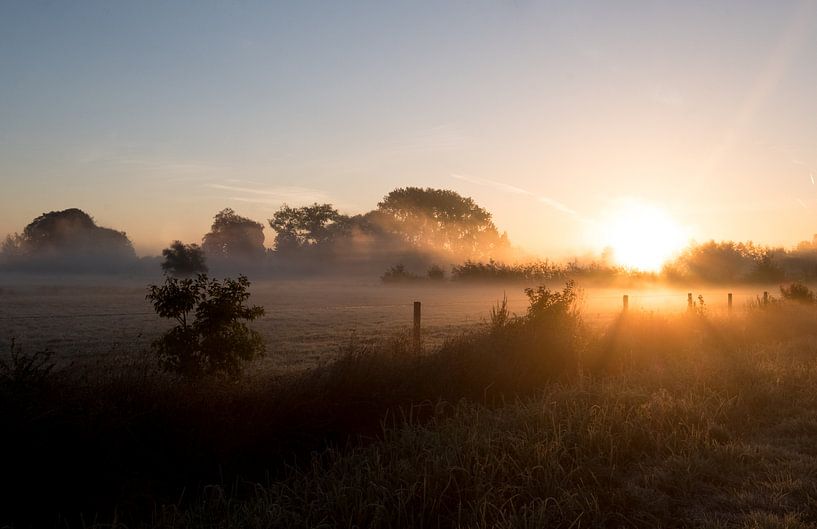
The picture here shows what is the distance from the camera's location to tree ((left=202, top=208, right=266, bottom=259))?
322ft

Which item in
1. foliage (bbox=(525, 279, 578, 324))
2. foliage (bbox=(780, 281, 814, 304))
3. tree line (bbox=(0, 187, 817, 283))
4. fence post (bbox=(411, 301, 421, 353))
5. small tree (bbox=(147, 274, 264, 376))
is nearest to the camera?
small tree (bbox=(147, 274, 264, 376))

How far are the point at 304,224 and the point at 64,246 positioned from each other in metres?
32.7

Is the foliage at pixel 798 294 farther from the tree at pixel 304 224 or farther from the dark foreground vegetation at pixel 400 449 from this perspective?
the tree at pixel 304 224

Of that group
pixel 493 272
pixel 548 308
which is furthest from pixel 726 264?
pixel 548 308

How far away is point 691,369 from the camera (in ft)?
38.8

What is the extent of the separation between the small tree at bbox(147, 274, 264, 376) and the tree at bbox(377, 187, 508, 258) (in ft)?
263

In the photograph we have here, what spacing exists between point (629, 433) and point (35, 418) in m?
6.49

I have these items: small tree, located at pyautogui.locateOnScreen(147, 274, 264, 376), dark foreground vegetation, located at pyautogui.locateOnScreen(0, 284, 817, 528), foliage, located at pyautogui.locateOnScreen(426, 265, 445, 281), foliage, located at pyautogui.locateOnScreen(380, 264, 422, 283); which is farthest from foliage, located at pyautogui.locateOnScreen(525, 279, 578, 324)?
foliage, located at pyautogui.locateOnScreen(380, 264, 422, 283)

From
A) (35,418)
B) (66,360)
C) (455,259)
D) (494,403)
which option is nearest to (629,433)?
(494,403)

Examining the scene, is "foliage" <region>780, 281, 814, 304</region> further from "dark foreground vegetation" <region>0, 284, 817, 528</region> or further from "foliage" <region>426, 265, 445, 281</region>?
"foliage" <region>426, 265, 445, 281</region>

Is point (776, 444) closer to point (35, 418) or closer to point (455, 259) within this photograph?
point (35, 418)

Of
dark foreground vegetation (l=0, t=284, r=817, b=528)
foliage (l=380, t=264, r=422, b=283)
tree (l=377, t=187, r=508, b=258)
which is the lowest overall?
dark foreground vegetation (l=0, t=284, r=817, b=528)

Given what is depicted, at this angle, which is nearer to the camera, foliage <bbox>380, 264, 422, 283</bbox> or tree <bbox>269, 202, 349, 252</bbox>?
foliage <bbox>380, 264, 422, 283</bbox>

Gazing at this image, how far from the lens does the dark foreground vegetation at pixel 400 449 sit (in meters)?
5.75
